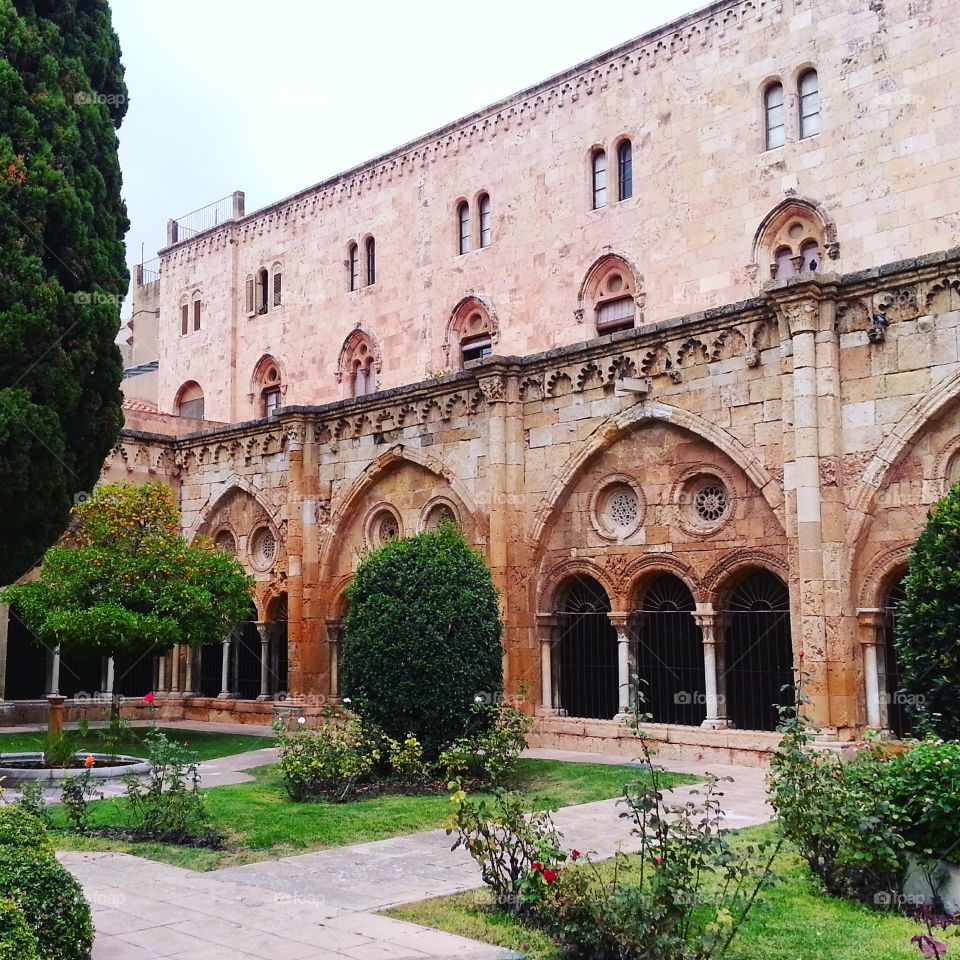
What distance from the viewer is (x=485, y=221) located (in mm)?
27484

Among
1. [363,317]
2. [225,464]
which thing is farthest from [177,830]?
[363,317]

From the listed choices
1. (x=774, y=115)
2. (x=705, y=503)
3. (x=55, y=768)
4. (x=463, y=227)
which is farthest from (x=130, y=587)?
(x=774, y=115)

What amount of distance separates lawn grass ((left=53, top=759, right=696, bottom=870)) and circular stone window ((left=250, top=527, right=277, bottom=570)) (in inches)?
320

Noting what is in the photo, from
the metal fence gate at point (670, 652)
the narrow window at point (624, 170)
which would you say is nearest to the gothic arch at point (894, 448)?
the metal fence gate at point (670, 652)

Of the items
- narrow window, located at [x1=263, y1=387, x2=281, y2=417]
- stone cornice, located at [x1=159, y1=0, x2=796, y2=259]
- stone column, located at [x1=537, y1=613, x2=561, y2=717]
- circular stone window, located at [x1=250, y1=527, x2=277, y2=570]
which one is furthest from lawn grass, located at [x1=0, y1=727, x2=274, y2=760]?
stone cornice, located at [x1=159, y1=0, x2=796, y2=259]

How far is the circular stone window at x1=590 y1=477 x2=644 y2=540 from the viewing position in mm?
16453

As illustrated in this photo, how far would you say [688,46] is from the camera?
23312 mm

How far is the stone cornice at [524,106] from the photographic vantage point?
22.9m

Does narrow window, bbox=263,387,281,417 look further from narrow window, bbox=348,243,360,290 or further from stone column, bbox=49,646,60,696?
stone column, bbox=49,646,60,696

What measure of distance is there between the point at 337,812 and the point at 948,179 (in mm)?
15286

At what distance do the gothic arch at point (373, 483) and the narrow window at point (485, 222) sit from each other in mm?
9338

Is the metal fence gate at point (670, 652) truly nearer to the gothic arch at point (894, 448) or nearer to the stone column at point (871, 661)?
the stone column at point (871, 661)

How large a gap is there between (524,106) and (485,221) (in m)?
2.83

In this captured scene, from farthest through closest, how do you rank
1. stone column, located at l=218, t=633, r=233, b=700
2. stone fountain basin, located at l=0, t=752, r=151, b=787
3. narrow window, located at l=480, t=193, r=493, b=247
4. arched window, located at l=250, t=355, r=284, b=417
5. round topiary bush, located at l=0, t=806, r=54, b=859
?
1. arched window, located at l=250, t=355, r=284, b=417
2. narrow window, located at l=480, t=193, r=493, b=247
3. stone column, located at l=218, t=633, r=233, b=700
4. stone fountain basin, located at l=0, t=752, r=151, b=787
5. round topiary bush, located at l=0, t=806, r=54, b=859
